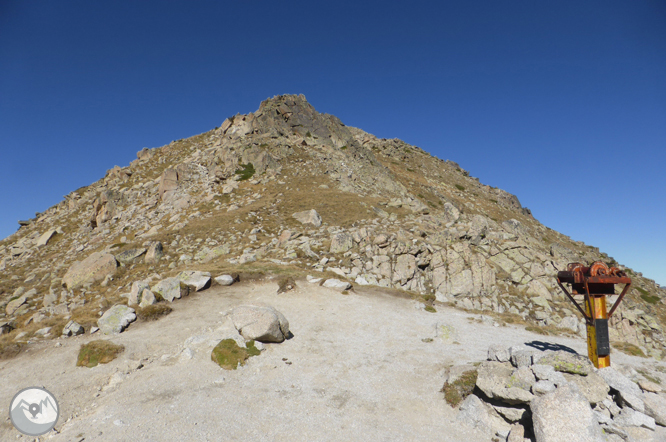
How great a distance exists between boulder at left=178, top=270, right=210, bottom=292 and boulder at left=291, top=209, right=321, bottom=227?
15.3 m

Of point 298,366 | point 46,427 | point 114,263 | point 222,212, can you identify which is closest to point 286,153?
point 222,212

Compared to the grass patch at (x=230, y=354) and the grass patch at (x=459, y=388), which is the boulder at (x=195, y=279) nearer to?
the grass patch at (x=230, y=354)

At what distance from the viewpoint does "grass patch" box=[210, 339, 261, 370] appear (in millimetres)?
12789

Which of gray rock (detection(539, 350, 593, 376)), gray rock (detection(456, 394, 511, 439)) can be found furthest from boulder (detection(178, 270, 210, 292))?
gray rock (detection(539, 350, 593, 376))

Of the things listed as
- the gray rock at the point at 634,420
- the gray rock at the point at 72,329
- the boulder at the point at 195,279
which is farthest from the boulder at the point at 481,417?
the gray rock at the point at 72,329

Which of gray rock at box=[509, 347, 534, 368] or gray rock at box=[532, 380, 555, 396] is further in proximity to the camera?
gray rock at box=[509, 347, 534, 368]

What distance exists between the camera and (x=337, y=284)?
23484 mm

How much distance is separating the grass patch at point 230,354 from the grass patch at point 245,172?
40.6 metres

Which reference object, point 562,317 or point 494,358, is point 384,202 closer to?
point 562,317

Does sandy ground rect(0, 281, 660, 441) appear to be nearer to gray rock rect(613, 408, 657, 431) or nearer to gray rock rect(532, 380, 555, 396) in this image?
gray rock rect(532, 380, 555, 396)

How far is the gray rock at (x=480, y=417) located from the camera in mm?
9305

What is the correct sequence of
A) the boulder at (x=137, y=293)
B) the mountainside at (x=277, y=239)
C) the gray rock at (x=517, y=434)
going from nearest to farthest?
the gray rock at (x=517, y=434) < the boulder at (x=137, y=293) < the mountainside at (x=277, y=239)

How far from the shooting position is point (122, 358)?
520 inches

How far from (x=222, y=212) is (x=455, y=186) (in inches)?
2717
